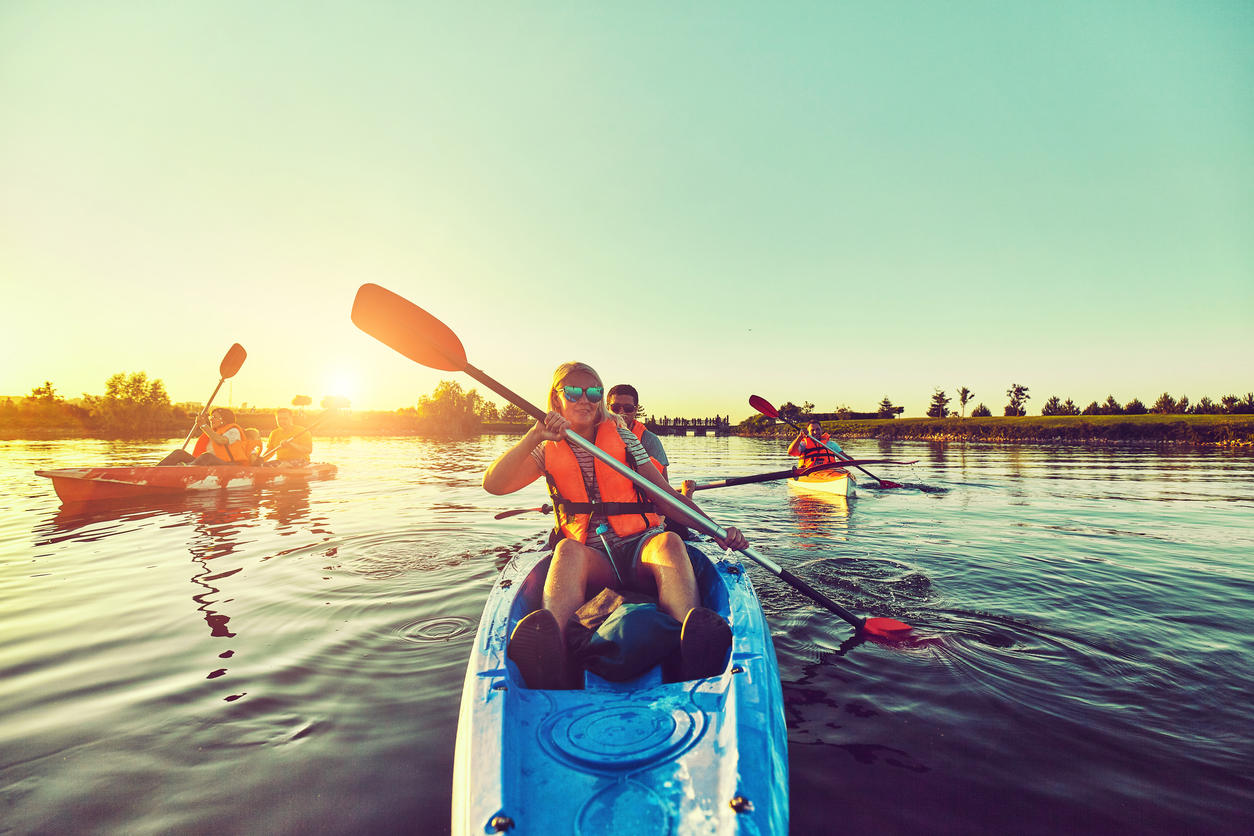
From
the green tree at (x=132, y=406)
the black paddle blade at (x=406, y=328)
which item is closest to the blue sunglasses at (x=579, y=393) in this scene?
the black paddle blade at (x=406, y=328)

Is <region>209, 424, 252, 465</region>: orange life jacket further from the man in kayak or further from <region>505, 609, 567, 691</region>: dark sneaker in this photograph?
<region>505, 609, 567, 691</region>: dark sneaker

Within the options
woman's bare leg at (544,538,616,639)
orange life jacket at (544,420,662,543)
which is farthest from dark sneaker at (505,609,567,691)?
orange life jacket at (544,420,662,543)

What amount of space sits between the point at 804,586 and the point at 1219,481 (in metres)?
16.9

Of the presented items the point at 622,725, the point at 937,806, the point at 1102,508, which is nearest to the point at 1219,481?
the point at 1102,508

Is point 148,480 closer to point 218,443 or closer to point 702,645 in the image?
point 218,443

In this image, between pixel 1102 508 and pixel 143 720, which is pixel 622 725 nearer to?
pixel 143 720

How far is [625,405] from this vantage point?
618 cm

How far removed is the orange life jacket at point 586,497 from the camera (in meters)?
3.50

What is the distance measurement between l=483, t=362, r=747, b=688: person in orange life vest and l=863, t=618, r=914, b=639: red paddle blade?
1408mm

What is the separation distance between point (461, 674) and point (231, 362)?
475 inches

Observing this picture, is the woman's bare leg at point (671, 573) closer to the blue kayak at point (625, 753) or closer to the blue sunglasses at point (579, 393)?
the blue kayak at point (625, 753)

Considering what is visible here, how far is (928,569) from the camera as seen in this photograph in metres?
5.98

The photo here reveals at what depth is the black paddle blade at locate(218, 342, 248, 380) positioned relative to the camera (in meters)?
12.1

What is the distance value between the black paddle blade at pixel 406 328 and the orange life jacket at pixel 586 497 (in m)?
1.22
